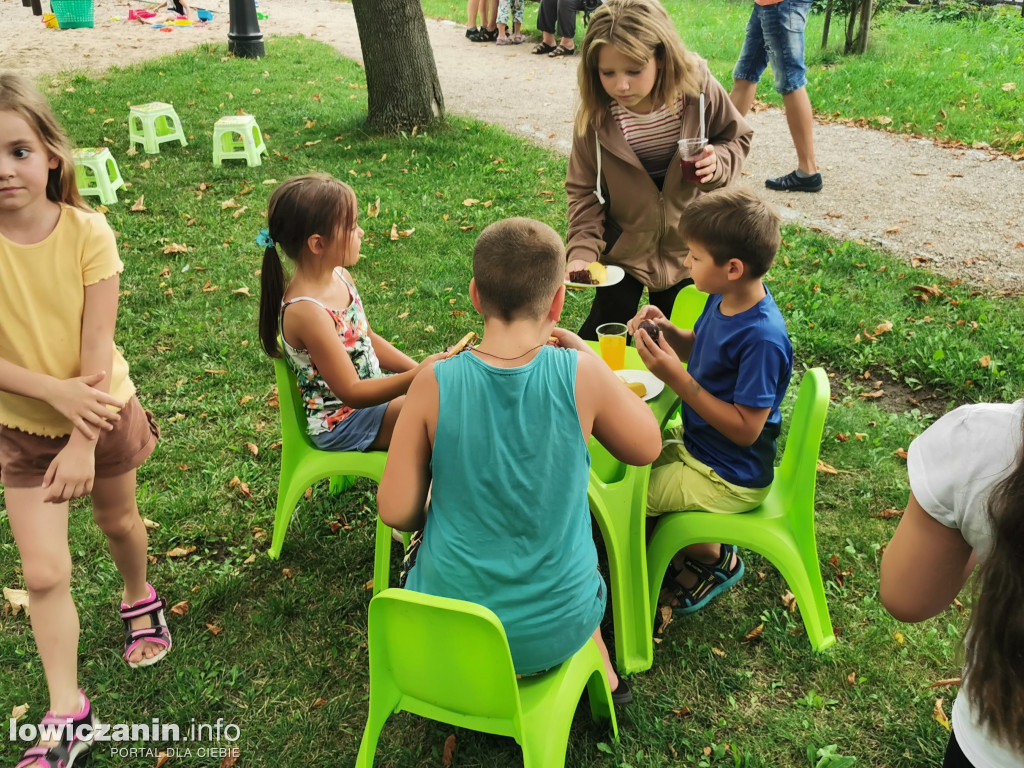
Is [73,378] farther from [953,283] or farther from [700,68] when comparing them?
[953,283]

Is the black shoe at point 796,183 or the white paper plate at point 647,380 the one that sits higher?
the black shoe at point 796,183

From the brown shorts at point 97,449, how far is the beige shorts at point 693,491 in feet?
5.75

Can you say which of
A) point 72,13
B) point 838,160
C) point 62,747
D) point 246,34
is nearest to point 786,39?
point 838,160

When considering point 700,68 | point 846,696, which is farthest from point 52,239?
point 846,696

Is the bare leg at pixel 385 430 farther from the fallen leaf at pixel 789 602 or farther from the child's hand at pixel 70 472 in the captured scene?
the fallen leaf at pixel 789 602

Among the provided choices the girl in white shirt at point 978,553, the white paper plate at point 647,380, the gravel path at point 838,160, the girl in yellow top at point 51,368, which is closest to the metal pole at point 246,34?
the gravel path at point 838,160

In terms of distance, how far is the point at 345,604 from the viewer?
3154 millimetres

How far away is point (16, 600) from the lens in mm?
3178

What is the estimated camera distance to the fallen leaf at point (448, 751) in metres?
2.52

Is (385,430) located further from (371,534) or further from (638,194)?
(638,194)

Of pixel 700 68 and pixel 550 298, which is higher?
pixel 700 68

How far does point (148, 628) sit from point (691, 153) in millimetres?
2798

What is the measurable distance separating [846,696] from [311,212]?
2.44m

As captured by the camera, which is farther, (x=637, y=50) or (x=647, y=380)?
(x=637, y=50)
